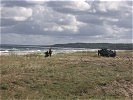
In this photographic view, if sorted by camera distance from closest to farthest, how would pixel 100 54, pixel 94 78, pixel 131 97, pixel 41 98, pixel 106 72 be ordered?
1. pixel 41 98
2. pixel 131 97
3. pixel 94 78
4. pixel 106 72
5. pixel 100 54

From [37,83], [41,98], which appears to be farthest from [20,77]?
[41,98]

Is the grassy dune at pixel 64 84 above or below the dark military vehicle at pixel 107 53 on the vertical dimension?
below

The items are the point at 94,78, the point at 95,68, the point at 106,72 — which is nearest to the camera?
the point at 94,78

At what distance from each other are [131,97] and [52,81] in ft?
20.1

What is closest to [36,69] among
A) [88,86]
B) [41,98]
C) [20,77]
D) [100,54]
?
[20,77]

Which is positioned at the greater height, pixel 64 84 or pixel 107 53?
pixel 107 53

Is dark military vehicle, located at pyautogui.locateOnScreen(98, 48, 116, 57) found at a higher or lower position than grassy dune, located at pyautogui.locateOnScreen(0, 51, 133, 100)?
higher

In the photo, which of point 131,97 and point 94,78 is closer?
point 131,97

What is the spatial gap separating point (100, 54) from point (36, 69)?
94.4ft

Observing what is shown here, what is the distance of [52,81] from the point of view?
95.9 feet

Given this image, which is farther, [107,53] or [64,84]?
[107,53]

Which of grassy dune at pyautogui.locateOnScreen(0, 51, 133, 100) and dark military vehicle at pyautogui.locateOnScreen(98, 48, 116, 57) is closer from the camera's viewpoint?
grassy dune at pyautogui.locateOnScreen(0, 51, 133, 100)

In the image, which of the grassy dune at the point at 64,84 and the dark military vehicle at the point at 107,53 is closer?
the grassy dune at the point at 64,84

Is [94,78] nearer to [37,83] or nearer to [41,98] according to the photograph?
[37,83]
